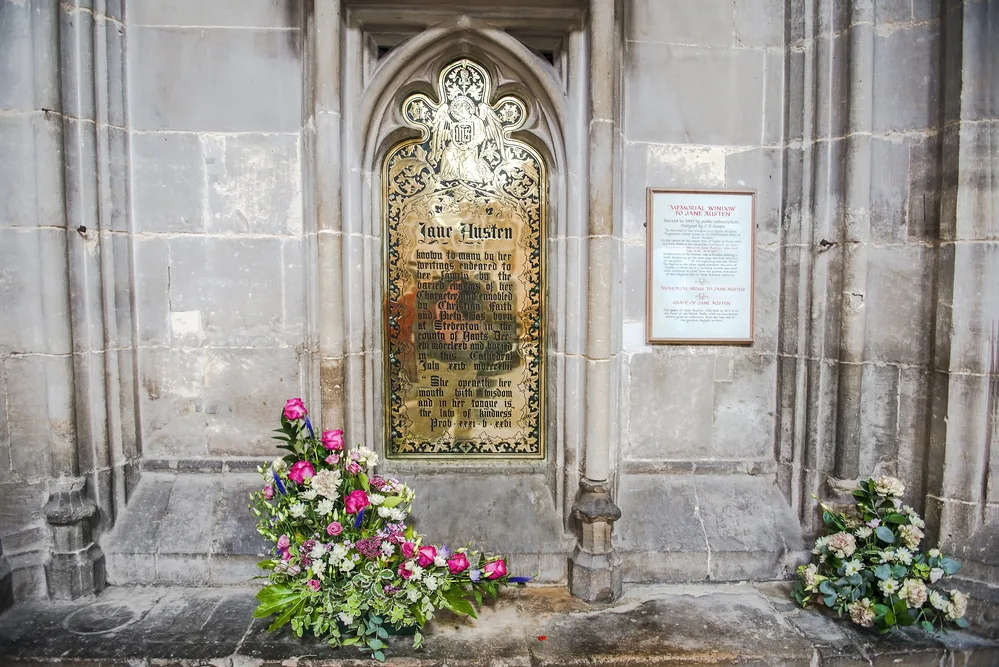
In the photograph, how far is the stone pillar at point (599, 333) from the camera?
10.7 feet

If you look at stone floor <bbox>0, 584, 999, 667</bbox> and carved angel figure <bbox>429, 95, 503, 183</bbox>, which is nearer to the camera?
stone floor <bbox>0, 584, 999, 667</bbox>

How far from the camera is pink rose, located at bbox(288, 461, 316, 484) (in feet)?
9.26

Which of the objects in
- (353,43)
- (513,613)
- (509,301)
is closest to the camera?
(513,613)

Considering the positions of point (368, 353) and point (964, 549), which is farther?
point (368, 353)

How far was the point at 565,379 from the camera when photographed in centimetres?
355

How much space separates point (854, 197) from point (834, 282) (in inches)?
20.0

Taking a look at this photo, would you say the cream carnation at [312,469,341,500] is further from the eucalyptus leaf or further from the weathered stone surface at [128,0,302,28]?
the eucalyptus leaf

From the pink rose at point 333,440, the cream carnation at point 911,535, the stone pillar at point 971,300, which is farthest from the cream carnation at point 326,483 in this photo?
the stone pillar at point 971,300

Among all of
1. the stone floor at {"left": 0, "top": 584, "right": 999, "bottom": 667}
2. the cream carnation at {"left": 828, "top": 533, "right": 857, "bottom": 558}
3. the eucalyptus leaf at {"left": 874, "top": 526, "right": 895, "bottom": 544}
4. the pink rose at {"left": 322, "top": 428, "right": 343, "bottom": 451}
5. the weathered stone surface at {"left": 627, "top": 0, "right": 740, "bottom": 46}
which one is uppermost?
the weathered stone surface at {"left": 627, "top": 0, "right": 740, "bottom": 46}

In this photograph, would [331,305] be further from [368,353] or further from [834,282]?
[834,282]

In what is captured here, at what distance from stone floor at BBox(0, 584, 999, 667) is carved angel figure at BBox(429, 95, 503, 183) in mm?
2624

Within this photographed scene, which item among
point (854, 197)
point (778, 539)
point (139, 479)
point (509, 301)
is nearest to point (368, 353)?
point (509, 301)

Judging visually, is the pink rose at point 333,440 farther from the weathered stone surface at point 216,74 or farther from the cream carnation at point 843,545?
the cream carnation at point 843,545

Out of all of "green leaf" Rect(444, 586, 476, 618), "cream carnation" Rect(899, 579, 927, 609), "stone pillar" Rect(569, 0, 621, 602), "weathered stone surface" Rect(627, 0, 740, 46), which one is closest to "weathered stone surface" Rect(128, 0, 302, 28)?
"stone pillar" Rect(569, 0, 621, 602)
